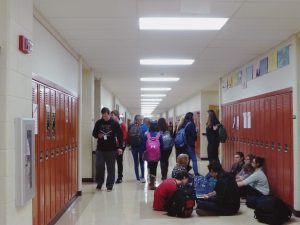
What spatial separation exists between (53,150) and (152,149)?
3044 mm

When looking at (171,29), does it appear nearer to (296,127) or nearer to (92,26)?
(92,26)

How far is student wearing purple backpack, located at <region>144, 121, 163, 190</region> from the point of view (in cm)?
743

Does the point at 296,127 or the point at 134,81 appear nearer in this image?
the point at 296,127

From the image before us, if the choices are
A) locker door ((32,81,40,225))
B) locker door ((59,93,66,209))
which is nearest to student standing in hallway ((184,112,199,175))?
locker door ((59,93,66,209))

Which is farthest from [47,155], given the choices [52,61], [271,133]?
[271,133]

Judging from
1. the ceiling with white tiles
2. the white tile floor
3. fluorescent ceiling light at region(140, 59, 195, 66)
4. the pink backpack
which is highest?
the ceiling with white tiles

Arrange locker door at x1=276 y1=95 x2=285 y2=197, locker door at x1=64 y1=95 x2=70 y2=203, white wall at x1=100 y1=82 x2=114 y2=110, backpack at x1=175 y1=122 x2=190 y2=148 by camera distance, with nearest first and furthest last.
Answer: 1. locker door at x1=64 y1=95 x2=70 y2=203
2. locker door at x1=276 y1=95 x2=285 y2=197
3. backpack at x1=175 y1=122 x2=190 y2=148
4. white wall at x1=100 y1=82 x2=114 y2=110

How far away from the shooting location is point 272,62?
621 centimetres

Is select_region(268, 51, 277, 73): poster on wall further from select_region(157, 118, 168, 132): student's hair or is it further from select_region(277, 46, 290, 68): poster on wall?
select_region(157, 118, 168, 132): student's hair

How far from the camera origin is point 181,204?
5.12 metres

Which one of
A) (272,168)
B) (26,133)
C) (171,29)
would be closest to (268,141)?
(272,168)

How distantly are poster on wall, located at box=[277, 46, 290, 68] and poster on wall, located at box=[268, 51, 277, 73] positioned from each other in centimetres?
14

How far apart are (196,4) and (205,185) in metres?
3.29

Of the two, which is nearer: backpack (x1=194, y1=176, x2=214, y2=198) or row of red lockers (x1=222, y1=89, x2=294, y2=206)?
row of red lockers (x1=222, y1=89, x2=294, y2=206)
